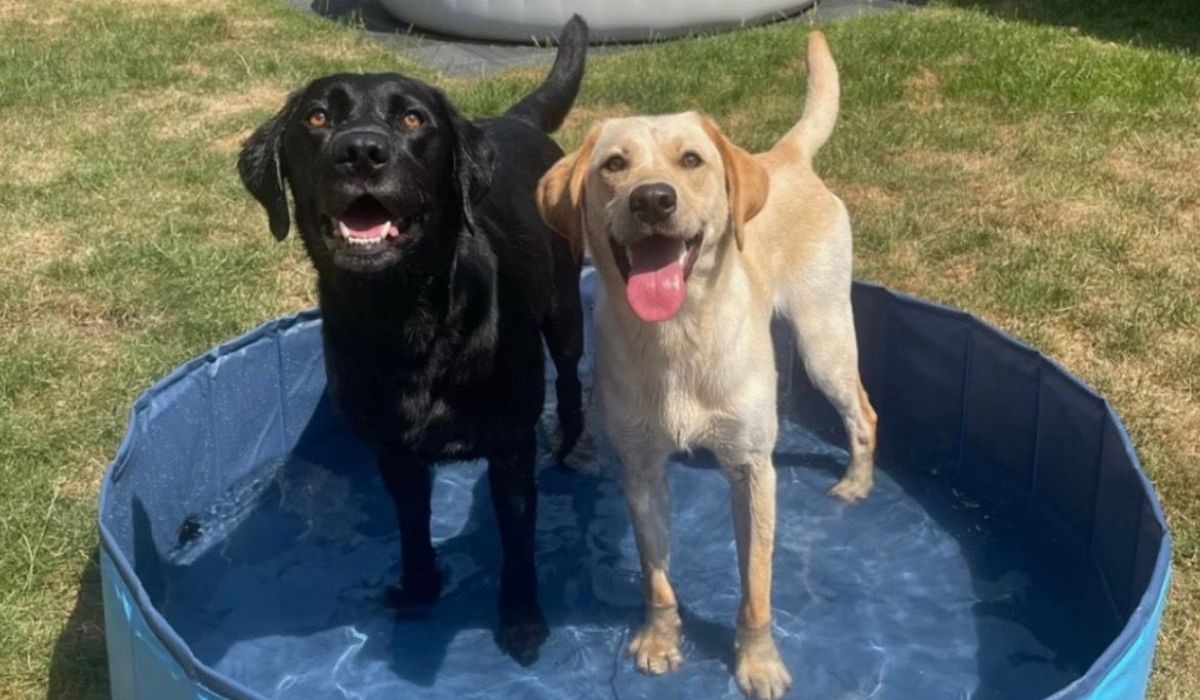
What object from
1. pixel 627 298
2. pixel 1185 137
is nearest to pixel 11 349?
pixel 627 298

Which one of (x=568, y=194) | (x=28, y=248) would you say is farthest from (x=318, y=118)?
(x=28, y=248)

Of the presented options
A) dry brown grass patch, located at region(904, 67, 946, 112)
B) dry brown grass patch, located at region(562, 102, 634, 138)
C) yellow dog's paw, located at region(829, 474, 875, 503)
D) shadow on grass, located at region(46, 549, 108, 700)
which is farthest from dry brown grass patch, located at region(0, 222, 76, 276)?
dry brown grass patch, located at region(904, 67, 946, 112)

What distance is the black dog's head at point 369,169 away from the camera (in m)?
3.08

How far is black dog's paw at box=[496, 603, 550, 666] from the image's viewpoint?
12.5 ft

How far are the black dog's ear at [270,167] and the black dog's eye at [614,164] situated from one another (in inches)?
32.0

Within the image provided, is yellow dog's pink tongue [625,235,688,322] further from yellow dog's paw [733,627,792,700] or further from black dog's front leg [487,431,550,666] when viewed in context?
yellow dog's paw [733,627,792,700]

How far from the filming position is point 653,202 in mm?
2971

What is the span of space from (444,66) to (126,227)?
2.89 metres

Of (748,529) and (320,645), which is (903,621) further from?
(320,645)

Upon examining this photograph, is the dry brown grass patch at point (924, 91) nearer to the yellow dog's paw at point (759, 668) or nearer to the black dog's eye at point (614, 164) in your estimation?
the yellow dog's paw at point (759, 668)

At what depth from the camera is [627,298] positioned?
3.22 m

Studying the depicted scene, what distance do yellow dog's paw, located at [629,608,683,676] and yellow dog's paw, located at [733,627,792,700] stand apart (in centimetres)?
20

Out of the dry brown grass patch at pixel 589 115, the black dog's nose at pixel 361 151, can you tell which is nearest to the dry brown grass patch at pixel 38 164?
the dry brown grass patch at pixel 589 115

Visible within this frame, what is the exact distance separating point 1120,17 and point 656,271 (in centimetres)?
688
